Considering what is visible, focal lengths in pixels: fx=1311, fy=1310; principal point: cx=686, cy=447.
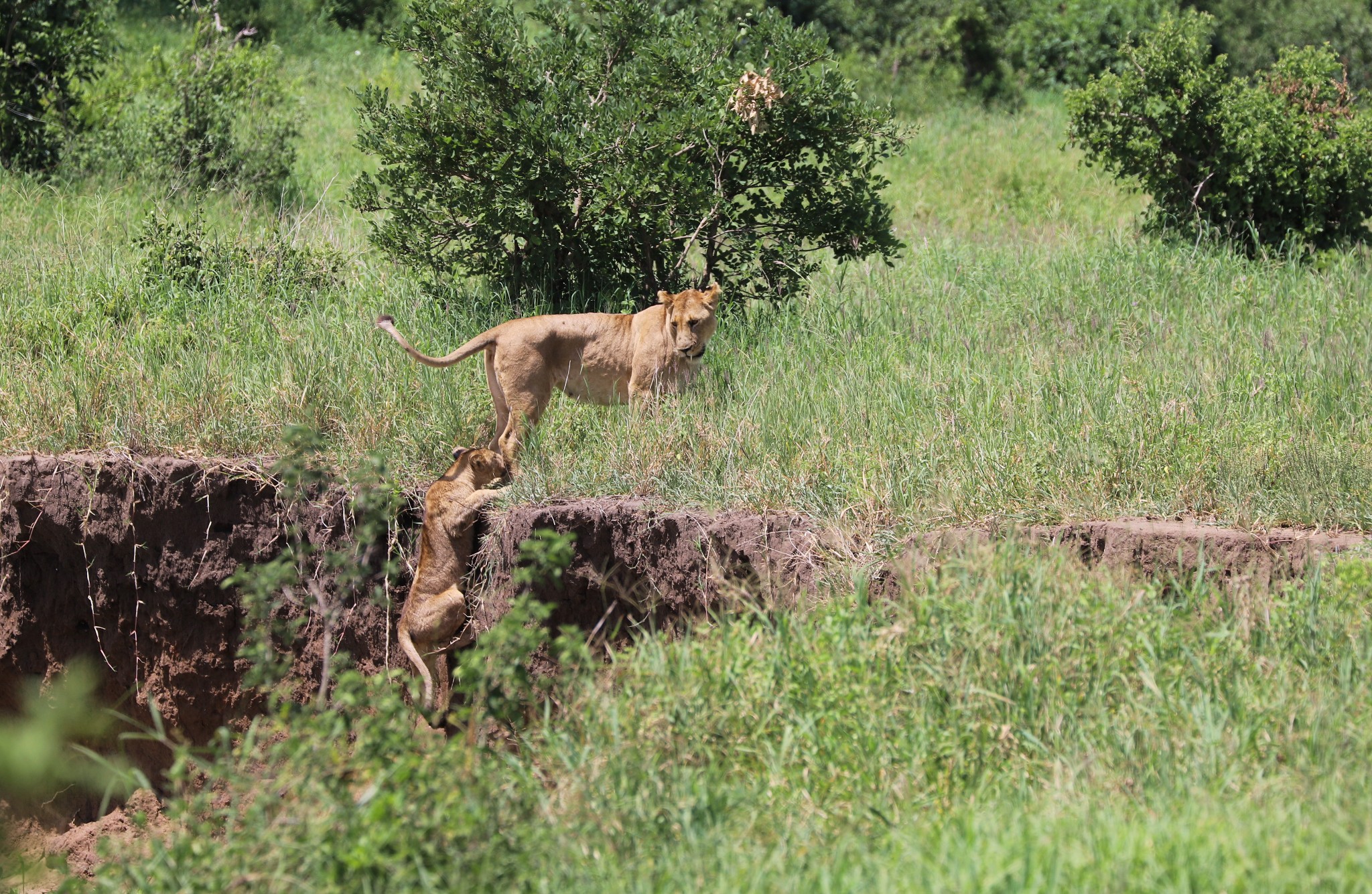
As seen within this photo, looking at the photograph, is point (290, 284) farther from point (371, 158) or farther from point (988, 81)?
point (988, 81)

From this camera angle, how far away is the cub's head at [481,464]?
6816mm

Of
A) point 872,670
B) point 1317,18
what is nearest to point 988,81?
point 1317,18

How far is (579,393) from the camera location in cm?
734

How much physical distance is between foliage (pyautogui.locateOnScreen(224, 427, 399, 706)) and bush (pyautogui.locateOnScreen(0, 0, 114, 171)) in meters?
7.69

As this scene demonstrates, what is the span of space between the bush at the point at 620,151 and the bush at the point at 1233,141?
130 inches

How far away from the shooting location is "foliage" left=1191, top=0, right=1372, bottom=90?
23859 millimetres

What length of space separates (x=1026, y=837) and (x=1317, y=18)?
83.5 ft

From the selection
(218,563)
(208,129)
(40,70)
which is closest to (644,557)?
(218,563)

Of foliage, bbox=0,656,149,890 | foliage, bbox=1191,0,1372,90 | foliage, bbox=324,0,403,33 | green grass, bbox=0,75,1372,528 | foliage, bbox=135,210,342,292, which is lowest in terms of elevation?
foliage, bbox=0,656,149,890

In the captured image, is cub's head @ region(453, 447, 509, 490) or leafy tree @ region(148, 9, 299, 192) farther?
leafy tree @ region(148, 9, 299, 192)

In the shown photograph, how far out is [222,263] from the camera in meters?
9.73

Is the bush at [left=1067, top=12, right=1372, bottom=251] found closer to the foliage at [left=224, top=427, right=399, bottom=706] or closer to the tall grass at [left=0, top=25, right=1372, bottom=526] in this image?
the tall grass at [left=0, top=25, right=1372, bottom=526]

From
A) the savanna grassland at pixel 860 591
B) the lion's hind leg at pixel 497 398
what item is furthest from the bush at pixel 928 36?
the lion's hind leg at pixel 497 398

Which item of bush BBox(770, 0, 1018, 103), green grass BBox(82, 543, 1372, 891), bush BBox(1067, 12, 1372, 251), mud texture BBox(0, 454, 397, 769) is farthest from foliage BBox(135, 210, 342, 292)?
bush BBox(770, 0, 1018, 103)
